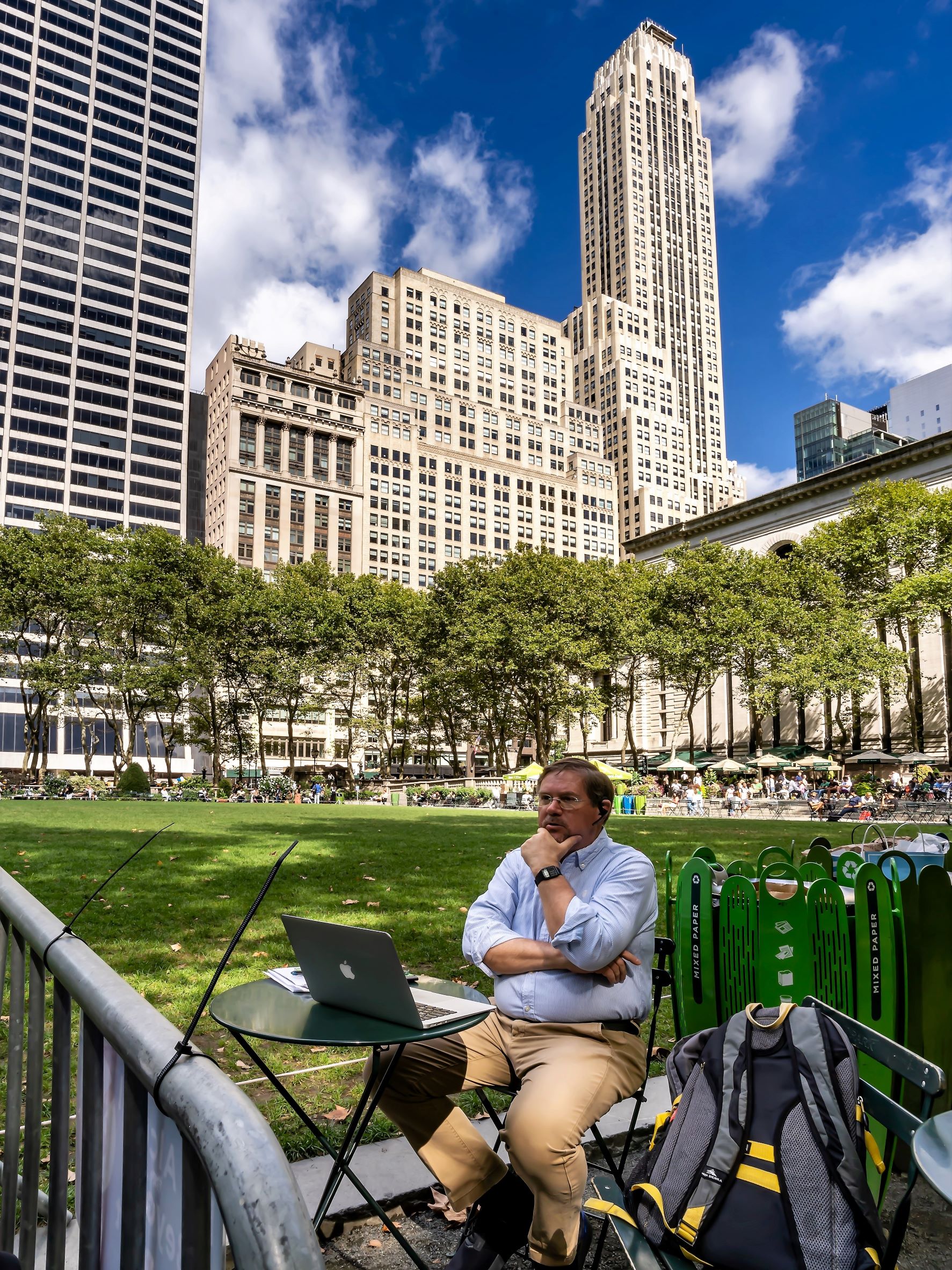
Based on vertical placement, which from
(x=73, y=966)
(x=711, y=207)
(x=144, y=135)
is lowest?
(x=73, y=966)

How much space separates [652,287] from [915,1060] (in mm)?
155107

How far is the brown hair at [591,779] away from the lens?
3842 millimetres

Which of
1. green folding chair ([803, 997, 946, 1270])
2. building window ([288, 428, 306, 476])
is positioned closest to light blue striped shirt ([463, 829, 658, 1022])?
green folding chair ([803, 997, 946, 1270])

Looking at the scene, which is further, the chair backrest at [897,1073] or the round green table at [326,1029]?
the round green table at [326,1029]

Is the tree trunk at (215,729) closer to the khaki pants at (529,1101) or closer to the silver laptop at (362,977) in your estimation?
the khaki pants at (529,1101)

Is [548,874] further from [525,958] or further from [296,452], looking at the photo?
[296,452]

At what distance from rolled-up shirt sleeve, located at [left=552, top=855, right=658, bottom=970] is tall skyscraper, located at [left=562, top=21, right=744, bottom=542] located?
436 ft

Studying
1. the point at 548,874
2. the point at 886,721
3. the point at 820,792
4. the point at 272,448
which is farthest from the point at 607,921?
the point at 272,448

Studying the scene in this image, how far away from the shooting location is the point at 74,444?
9125 centimetres

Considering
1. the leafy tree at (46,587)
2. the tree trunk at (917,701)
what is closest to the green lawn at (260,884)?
the leafy tree at (46,587)

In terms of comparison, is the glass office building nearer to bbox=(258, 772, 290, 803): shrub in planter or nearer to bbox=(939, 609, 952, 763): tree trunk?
bbox=(939, 609, 952, 763): tree trunk

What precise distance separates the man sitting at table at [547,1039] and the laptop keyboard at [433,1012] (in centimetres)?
15

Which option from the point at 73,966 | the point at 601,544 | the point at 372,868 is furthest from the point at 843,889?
the point at 601,544

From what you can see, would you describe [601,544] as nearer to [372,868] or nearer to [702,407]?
[702,407]
